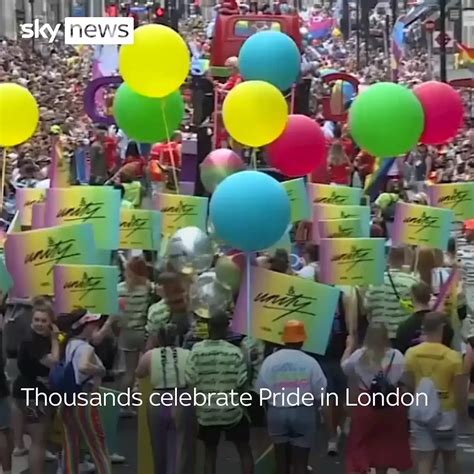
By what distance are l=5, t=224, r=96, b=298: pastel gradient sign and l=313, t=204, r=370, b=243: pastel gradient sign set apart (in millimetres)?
2010

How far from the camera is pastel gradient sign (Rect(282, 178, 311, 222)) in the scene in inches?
397

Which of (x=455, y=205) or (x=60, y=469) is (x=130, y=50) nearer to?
(x=455, y=205)

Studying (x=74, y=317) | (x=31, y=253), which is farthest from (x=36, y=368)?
(x=31, y=253)

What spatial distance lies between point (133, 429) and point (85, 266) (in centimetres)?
182

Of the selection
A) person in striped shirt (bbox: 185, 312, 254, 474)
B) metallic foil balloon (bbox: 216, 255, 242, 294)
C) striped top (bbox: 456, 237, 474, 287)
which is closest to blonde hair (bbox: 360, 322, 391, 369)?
person in striped shirt (bbox: 185, 312, 254, 474)

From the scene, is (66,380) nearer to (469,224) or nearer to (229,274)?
(229,274)

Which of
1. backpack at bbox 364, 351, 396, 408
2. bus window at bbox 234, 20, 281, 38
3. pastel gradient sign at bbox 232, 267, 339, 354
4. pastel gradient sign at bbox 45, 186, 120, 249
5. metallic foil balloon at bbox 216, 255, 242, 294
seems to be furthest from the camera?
bus window at bbox 234, 20, 281, 38

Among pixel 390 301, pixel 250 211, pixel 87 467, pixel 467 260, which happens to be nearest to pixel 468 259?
pixel 467 260

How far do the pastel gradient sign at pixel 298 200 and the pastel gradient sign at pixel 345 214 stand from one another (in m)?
0.33

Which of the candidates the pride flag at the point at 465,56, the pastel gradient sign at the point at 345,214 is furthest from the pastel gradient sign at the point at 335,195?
the pride flag at the point at 465,56

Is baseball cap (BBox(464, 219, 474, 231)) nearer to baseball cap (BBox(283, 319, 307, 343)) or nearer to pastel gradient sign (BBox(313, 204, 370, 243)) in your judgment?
pastel gradient sign (BBox(313, 204, 370, 243))

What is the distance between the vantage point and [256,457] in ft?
25.7

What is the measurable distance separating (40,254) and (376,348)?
6.99 feet

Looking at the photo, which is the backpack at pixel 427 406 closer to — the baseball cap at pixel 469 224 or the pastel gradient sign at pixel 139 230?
the pastel gradient sign at pixel 139 230
